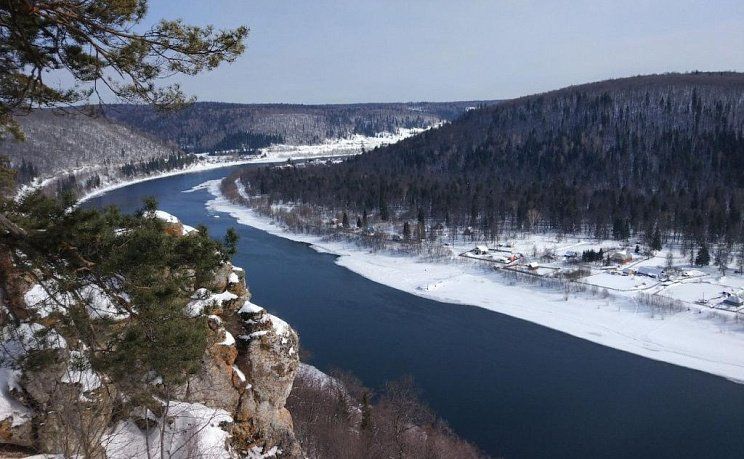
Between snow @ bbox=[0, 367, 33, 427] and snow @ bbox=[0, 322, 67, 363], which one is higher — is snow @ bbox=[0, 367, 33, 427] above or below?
below

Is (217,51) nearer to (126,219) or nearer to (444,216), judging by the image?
(126,219)

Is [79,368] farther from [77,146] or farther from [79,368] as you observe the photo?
[77,146]

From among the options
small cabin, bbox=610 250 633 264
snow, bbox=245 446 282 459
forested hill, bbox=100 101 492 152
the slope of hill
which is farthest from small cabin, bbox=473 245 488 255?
forested hill, bbox=100 101 492 152

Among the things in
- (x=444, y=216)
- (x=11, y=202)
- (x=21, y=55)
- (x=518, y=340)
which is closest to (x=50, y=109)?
(x=21, y=55)

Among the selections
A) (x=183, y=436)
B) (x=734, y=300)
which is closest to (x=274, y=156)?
(x=734, y=300)

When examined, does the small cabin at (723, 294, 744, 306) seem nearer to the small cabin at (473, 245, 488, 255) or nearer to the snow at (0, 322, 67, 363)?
the small cabin at (473, 245, 488, 255)

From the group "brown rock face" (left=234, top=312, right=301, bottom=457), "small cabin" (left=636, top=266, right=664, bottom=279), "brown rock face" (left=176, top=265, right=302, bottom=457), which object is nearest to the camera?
"brown rock face" (left=176, top=265, right=302, bottom=457)

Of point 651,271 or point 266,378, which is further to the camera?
point 651,271
